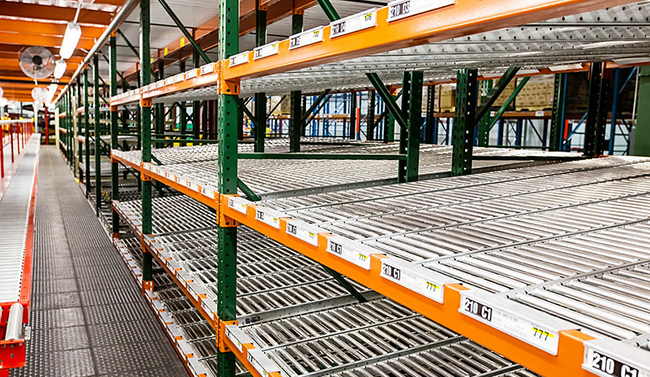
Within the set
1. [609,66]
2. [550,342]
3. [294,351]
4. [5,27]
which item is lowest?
[294,351]

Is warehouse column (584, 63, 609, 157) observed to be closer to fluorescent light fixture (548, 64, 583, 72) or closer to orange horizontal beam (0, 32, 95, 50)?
fluorescent light fixture (548, 64, 583, 72)

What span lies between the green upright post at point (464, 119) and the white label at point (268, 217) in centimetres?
193

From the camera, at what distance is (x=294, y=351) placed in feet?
9.16

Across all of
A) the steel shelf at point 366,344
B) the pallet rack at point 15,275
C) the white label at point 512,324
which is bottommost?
the steel shelf at point 366,344

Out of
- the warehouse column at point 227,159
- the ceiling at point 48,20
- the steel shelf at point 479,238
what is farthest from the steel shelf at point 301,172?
the ceiling at point 48,20

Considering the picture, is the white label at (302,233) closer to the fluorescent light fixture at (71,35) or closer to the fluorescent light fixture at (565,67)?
the fluorescent light fixture at (565,67)

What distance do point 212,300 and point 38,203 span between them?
9306mm

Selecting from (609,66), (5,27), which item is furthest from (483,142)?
(5,27)

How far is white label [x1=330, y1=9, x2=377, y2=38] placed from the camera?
63.9 inches

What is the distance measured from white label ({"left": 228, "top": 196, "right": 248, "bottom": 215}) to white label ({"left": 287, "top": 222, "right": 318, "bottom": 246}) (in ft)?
1.70

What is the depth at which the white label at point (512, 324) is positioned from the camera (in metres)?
1.06

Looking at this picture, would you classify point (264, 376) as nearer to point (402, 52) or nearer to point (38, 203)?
point (402, 52)

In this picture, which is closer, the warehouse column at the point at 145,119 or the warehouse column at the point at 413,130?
the warehouse column at the point at 413,130

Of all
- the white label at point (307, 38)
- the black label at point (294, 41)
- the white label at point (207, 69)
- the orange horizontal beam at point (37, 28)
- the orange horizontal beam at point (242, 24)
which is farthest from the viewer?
the orange horizontal beam at point (37, 28)
